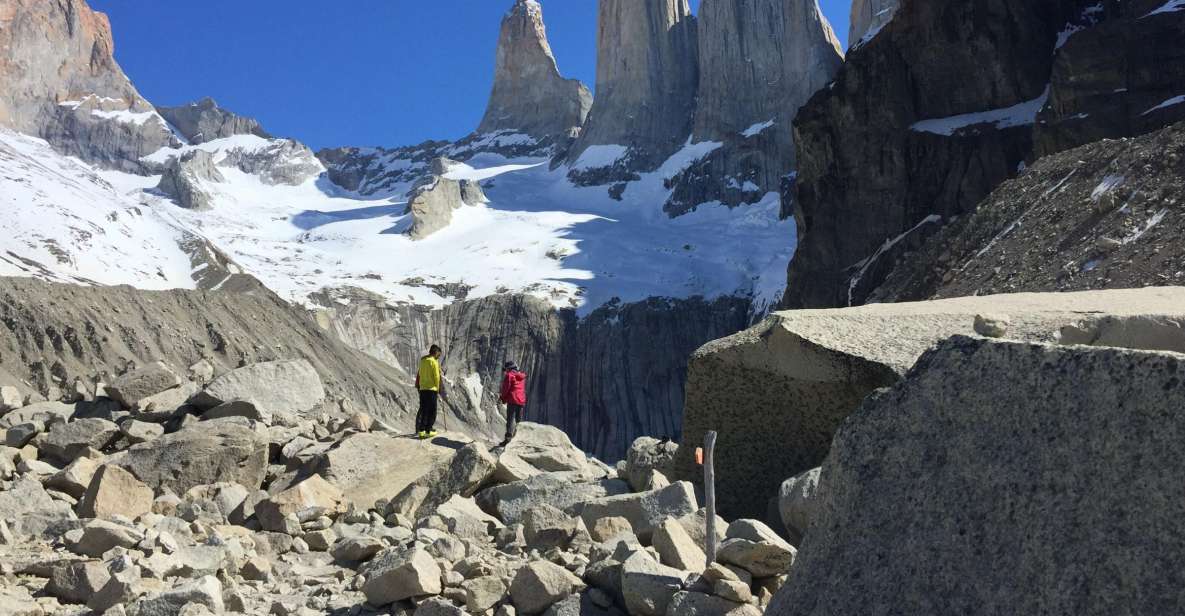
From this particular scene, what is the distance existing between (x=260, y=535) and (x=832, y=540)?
16.4 ft

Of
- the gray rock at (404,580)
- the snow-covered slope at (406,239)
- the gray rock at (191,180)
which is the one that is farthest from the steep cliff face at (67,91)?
the gray rock at (404,580)

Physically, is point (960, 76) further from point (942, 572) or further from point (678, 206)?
point (678, 206)

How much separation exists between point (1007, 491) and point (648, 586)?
2226 mm

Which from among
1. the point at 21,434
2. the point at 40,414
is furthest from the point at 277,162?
the point at 21,434

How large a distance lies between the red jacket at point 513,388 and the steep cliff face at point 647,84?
381 feet

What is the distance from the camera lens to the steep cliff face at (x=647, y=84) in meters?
130

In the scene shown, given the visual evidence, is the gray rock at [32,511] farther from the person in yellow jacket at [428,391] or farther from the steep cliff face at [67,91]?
the steep cliff face at [67,91]

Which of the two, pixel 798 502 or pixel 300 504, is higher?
pixel 798 502

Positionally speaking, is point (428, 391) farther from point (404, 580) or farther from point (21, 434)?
point (404, 580)

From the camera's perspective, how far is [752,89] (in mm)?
120688

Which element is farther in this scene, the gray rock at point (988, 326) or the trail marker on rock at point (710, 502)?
the gray rock at point (988, 326)

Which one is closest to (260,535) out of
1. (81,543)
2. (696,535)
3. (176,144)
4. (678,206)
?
(81,543)

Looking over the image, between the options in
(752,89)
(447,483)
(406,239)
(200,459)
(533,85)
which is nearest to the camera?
(447,483)

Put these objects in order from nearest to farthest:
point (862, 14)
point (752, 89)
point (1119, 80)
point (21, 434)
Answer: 1. point (21, 434)
2. point (1119, 80)
3. point (862, 14)
4. point (752, 89)
